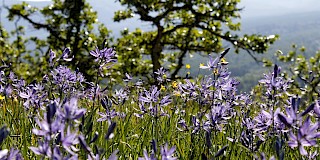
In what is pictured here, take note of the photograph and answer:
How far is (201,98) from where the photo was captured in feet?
10.4

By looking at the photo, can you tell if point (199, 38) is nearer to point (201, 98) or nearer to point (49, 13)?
point (49, 13)

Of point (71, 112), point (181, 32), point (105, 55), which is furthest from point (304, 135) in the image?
point (181, 32)

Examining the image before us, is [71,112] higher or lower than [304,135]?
higher

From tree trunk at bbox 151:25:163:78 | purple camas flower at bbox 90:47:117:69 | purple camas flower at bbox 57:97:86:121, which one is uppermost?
purple camas flower at bbox 90:47:117:69

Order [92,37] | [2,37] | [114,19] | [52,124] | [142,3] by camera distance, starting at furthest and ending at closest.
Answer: [2,37] < [92,37] < [114,19] < [142,3] < [52,124]

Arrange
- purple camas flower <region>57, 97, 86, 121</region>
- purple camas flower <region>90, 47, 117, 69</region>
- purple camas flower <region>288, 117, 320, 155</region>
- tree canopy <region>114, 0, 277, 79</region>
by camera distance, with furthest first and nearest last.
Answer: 1. tree canopy <region>114, 0, 277, 79</region>
2. purple camas flower <region>90, 47, 117, 69</region>
3. purple camas flower <region>288, 117, 320, 155</region>
4. purple camas flower <region>57, 97, 86, 121</region>

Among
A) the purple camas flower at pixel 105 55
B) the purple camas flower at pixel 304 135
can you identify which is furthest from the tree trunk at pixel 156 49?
the purple camas flower at pixel 304 135

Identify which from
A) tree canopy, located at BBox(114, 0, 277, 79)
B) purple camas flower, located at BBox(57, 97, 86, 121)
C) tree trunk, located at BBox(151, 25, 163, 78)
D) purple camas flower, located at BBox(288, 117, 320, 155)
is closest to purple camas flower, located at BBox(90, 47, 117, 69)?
purple camas flower, located at BBox(57, 97, 86, 121)

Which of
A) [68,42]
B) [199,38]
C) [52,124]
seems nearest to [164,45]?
[199,38]

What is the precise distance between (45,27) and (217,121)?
2409 cm

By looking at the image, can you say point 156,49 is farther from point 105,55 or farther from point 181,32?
point 105,55

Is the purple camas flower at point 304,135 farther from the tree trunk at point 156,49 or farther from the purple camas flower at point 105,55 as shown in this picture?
the tree trunk at point 156,49

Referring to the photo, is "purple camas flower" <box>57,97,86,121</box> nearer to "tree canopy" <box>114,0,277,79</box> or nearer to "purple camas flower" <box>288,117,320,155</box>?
"purple camas flower" <box>288,117,320,155</box>

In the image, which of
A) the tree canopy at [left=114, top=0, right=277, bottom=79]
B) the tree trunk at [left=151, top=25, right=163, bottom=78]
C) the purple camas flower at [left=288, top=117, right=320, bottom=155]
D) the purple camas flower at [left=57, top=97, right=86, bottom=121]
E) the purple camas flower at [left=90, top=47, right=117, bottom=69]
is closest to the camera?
the purple camas flower at [left=57, top=97, right=86, bottom=121]
